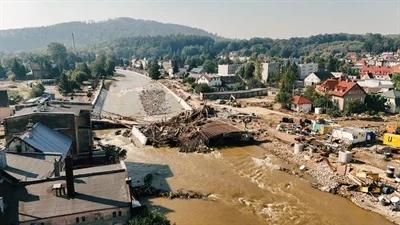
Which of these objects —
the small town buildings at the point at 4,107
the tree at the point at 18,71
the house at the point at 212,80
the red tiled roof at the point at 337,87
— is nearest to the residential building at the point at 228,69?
the house at the point at 212,80

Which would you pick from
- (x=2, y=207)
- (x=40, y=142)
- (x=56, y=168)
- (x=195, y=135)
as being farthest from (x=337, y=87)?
(x=2, y=207)

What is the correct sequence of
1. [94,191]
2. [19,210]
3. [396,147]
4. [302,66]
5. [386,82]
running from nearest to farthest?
[19,210]
[94,191]
[396,147]
[386,82]
[302,66]

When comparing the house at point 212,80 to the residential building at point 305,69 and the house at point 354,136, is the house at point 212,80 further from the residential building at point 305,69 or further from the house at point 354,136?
the house at point 354,136

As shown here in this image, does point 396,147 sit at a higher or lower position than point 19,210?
lower

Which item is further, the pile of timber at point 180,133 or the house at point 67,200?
the pile of timber at point 180,133

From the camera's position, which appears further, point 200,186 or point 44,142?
point 200,186

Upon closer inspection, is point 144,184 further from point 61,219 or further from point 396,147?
point 396,147

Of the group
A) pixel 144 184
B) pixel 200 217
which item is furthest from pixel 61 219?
pixel 144 184

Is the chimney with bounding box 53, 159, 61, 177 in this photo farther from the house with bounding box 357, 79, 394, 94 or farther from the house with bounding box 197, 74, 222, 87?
the house with bounding box 197, 74, 222, 87
